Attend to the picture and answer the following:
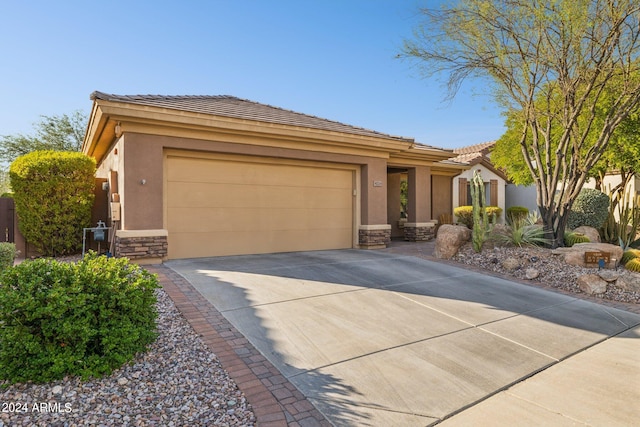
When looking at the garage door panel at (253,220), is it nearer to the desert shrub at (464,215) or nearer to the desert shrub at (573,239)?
the desert shrub at (573,239)

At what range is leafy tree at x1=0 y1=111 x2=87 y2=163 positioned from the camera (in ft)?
74.1

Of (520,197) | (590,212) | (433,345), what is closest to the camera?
(433,345)

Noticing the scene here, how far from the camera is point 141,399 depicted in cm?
278

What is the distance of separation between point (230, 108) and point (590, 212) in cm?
1147

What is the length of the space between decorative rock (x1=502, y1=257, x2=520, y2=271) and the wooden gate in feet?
36.7

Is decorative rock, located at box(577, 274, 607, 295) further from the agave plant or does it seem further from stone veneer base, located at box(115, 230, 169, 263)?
stone veneer base, located at box(115, 230, 169, 263)

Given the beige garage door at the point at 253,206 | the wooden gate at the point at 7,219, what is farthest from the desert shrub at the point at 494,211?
the wooden gate at the point at 7,219

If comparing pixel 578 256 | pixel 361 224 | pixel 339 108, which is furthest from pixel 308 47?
pixel 578 256

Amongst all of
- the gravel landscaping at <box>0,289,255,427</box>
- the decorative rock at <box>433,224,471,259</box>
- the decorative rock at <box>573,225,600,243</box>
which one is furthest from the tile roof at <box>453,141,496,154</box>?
the gravel landscaping at <box>0,289,255,427</box>

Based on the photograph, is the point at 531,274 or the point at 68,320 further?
the point at 531,274

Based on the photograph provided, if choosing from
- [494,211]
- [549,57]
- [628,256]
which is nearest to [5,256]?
[549,57]

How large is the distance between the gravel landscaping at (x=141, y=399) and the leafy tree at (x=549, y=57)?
889 centimetres

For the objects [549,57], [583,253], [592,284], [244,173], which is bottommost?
[592,284]

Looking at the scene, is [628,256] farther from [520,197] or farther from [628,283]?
[520,197]
